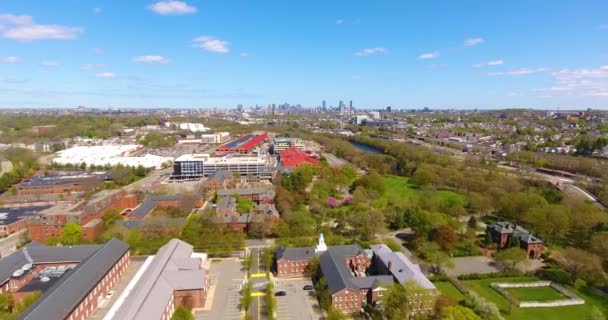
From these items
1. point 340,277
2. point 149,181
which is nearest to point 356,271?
point 340,277

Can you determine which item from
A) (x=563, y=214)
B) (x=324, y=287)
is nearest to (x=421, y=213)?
(x=563, y=214)

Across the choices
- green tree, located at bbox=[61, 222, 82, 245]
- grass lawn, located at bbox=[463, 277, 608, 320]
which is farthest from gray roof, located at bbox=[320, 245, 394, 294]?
green tree, located at bbox=[61, 222, 82, 245]

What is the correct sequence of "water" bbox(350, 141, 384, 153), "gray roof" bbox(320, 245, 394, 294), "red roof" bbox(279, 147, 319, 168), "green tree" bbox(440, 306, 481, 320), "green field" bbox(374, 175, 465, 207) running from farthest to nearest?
"water" bbox(350, 141, 384, 153), "red roof" bbox(279, 147, 319, 168), "green field" bbox(374, 175, 465, 207), "gray roof" bbox(320, 245, 394, 294), "green tree" bbox(440, 306, 481, 320)

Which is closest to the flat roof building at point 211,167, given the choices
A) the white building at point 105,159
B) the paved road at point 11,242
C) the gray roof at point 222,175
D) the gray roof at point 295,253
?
the gray roof at point 222,175

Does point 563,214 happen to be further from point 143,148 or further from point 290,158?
point 143,148

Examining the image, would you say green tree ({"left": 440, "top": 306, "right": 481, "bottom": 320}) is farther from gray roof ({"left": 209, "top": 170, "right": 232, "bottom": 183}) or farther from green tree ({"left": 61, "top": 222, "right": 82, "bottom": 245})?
gray roof ({"left": 209, "top": 170, "right": 232, "bottom": 183})

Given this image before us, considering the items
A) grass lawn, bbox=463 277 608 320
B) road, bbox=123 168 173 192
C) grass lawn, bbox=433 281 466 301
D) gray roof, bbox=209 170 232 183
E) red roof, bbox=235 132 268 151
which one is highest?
red roof, bbox=235 132 268 151
